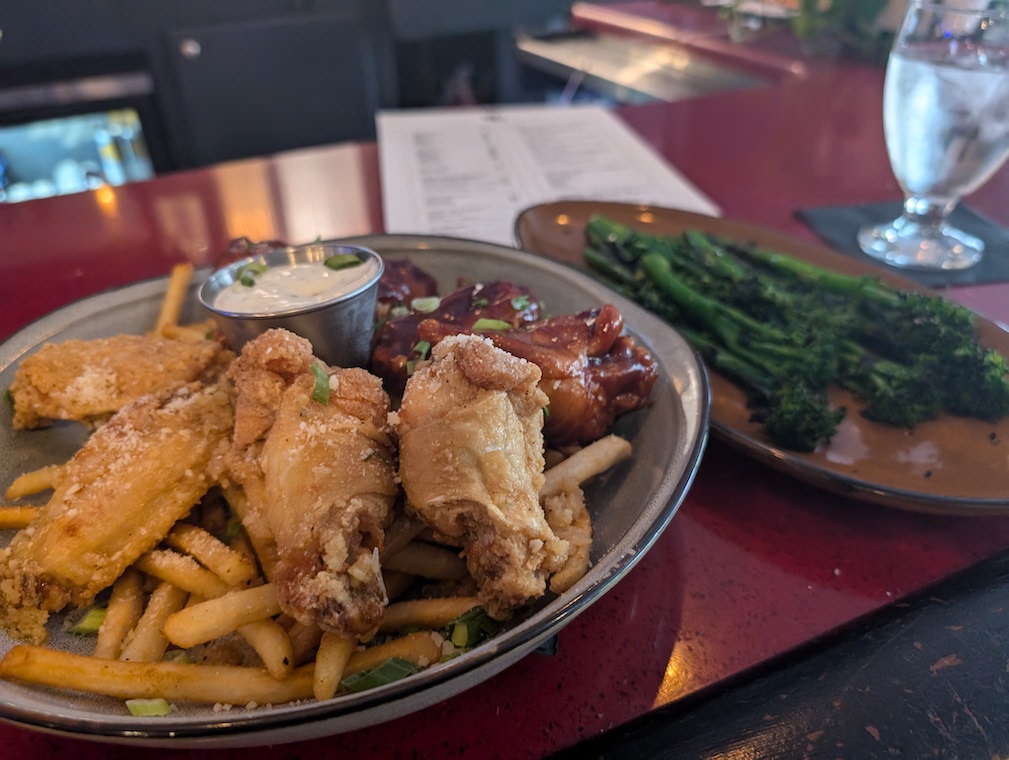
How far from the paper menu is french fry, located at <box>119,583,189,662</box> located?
6.41 feet

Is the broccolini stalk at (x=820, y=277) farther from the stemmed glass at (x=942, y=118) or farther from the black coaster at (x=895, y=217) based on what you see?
the stemmed glass at (x=942, y=118)

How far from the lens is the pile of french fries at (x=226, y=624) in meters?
1.02

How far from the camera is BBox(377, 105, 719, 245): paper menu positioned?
3105 mm

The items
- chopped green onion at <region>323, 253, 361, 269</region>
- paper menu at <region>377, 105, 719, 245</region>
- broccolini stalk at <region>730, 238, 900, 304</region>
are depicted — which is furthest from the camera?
paper menu at <region>377, 105, 719, 245</region>

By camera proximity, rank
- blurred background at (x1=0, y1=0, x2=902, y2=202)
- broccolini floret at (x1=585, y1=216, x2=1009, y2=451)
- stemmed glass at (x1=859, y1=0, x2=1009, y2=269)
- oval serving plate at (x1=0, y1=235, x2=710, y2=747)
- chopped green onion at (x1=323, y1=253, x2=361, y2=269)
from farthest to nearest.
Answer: blurred background at (x1=0, y1=0, x2=902, y2=202)
stemmed glass at (x1=859, y1=0, x2=1009, y2=269)
chopped green onion at (x1=323, y1=253, x2=361, y2=269)
broccolini floret at (x1=585, y1=216, x2=1009, y2=451)
oval serving plate at (x1=0, y1=235, x2=710, y2=747)

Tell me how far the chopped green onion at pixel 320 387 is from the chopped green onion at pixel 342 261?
1.79 feet

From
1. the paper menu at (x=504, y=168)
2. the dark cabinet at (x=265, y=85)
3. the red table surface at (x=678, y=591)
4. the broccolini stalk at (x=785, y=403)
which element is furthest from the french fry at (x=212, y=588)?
the dark cabinet at (x=265, y=85)

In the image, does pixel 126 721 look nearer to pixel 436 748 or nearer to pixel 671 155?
pixel 436 748

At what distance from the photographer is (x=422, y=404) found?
1.17m

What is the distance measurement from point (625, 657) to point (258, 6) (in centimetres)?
633

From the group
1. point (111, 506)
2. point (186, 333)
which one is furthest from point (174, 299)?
point (111, 506)

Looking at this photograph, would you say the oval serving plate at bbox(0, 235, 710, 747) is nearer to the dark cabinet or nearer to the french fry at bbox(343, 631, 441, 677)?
the french fry at bbox(343, 631, 441, 677)

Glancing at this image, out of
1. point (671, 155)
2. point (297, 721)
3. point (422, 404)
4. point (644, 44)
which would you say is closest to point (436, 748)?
point (297, 721)

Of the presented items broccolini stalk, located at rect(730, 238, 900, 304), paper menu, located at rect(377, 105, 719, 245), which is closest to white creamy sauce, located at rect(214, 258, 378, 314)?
paper menu, located at rect(377, 105, 719, 245)
